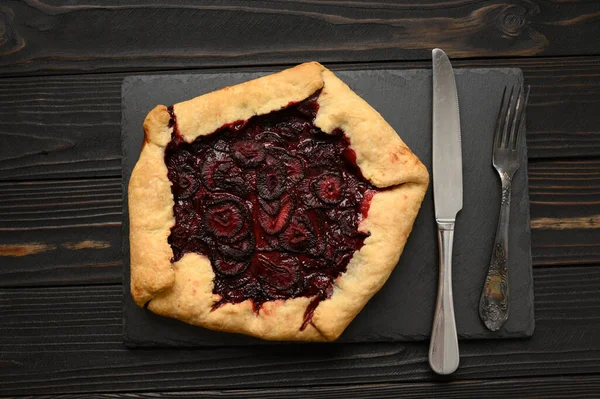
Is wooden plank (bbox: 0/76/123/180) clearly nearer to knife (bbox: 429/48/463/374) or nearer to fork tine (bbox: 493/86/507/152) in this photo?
knife (bbox: 429/48/463/374)

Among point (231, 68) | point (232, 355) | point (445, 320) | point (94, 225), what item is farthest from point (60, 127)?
point (445, 320)

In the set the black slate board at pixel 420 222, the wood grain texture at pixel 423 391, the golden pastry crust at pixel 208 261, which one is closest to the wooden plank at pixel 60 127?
the black slate board at pixel 420 222

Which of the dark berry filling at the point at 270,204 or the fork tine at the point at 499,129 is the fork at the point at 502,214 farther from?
the dark berry filling at the point at 270,204

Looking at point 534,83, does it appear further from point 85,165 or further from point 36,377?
point 36,377

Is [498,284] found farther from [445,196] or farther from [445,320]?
[445,196]

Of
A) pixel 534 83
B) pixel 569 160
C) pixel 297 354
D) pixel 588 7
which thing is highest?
pixel 588 7

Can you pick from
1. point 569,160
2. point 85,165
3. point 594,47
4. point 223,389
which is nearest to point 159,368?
point 223,389

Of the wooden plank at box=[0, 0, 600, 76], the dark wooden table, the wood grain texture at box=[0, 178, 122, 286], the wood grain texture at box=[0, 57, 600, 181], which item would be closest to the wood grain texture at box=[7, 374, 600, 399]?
the dark wooden table
